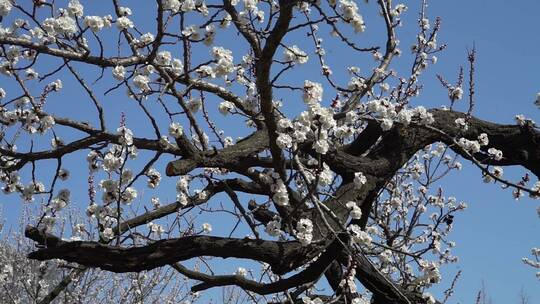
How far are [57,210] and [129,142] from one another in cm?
→ 86

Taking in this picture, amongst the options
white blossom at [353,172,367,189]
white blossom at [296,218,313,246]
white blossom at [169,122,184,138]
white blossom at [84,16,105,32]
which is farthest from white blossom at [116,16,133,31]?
white blossom at [353,172,367,189]

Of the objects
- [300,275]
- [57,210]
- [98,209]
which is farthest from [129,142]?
[300,275]

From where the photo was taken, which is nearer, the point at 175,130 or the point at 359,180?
the point at 175,130

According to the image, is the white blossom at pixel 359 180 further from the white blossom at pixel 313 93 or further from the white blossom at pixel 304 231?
the white blossom at pixel 313 93

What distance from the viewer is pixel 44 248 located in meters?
3.52

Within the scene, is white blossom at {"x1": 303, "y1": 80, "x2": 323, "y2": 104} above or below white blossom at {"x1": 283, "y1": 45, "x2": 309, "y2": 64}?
below

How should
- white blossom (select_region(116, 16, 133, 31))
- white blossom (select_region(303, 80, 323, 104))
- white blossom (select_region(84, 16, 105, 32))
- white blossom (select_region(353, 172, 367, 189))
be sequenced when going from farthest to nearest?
white blossom (select_region(353, 172, 367, 189))
white blossom (select_region(116, 16, 133, 31))
white blossom (select_region(84, 16, 105, 32))
white blossom (select_region(303, 80, 323, 104))

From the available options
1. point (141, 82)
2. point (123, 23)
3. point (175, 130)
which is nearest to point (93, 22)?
point (123, 23)

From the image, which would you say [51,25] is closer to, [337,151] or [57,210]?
[57,210]

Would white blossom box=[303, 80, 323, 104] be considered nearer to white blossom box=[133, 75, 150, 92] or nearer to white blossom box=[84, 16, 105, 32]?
white blossom box=[133, 75, 150, 92]

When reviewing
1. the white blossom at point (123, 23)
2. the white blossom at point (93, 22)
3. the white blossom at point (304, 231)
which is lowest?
the white blossom at point (304, 231)

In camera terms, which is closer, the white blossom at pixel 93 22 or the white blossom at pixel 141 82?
the white blossom at pixel 93 22

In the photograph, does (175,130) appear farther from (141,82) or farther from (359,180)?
(359,180)

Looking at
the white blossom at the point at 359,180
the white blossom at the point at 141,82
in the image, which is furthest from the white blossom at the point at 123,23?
the white blossom at the point at 359,180
